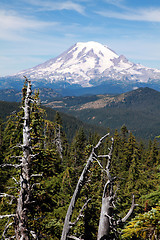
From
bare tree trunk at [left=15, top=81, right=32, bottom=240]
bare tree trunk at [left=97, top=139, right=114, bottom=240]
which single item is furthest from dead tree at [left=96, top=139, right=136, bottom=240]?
bare tree trunk at [left=15, top=81, right=32, bottom=240]

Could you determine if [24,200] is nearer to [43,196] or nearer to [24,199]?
[24,199]

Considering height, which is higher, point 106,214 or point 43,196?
point 106,214

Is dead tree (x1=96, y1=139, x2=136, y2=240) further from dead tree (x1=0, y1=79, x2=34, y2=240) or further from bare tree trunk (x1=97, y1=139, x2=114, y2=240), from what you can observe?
dead tree (x1=0, y1=79, x2=34, y2=240)

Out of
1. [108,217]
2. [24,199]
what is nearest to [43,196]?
[24,199]

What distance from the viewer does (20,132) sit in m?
16.1

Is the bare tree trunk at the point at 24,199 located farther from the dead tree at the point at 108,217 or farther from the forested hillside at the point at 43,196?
the dead tree at the point at 108,217

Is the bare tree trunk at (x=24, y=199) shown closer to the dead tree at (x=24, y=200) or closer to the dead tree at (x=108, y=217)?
the dead tree at (x=24, y=200)

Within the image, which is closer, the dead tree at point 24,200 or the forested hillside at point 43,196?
the forested hillside at point 43,196

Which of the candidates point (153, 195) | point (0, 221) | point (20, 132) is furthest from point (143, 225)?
point (0, 221)

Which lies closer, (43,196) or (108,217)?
(108,217)

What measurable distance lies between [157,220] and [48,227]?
31.8 feet

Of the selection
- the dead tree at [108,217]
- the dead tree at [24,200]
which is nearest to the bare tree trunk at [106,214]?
the dead tree at [108,217]

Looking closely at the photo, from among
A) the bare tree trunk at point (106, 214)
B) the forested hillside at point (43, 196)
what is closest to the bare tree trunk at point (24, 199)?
the forested hillside at point (43, 196)

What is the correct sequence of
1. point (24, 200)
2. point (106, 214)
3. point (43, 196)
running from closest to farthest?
1. point (106, 214)
2. point (24, 200)
3. point (43, 196)
